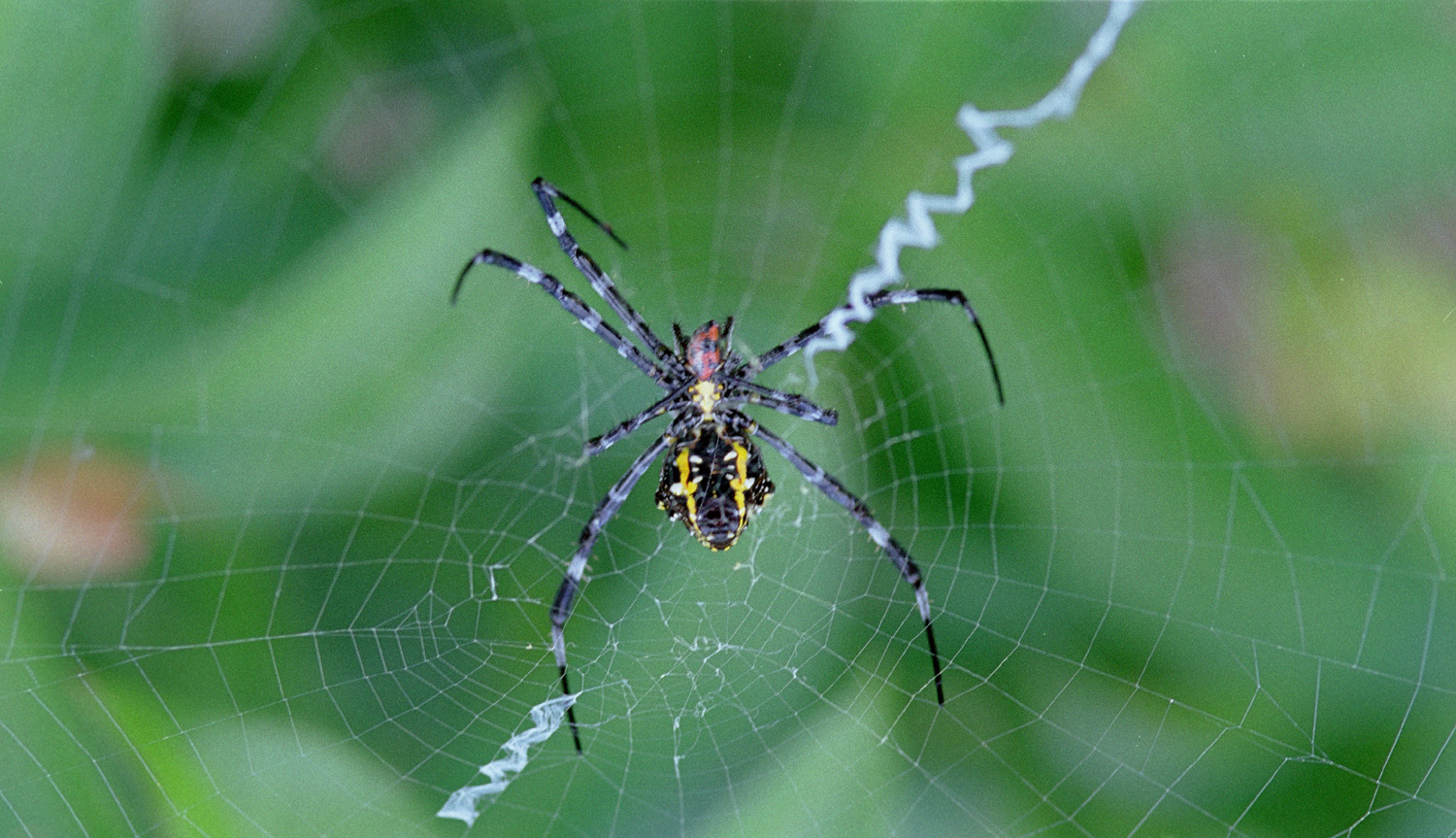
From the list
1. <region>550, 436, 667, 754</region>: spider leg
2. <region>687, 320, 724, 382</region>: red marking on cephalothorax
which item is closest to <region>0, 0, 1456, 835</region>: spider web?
<region>550, 436, 667, 754</region>: spider leg

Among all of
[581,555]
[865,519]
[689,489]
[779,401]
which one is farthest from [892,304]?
[581,555]

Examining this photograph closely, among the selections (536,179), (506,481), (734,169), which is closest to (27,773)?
(506,481)

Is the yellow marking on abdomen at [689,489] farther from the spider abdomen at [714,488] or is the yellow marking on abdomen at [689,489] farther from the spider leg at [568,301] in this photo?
the spider leg at [568,301]

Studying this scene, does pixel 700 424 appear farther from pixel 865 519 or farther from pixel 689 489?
pixel 865 519

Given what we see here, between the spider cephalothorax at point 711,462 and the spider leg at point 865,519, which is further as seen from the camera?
the spider leg at point 865,519

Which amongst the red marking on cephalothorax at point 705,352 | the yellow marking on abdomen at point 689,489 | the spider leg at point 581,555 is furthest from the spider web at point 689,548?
the red marking on cephalothorax at point 705,352

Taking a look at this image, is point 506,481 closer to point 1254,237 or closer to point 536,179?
point 536,179
